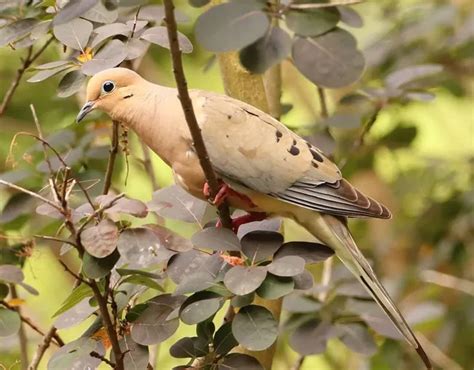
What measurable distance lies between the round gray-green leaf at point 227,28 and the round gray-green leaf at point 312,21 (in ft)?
0.50

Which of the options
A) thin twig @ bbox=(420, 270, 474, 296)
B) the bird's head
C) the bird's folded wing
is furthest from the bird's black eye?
thin twig @ bbox=(420, 270, 474, 296)

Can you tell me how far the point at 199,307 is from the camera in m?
1.28

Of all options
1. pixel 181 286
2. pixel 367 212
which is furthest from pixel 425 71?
pixel 181 286

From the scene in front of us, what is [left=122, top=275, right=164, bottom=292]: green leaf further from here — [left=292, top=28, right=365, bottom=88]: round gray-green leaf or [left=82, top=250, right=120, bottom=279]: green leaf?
[left=292, top=28, right=365, bottom=88]: round gray-green leaf

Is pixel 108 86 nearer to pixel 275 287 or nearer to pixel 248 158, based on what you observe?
pixel 248 158

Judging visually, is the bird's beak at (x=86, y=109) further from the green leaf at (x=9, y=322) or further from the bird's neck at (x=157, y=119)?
the green leaf at (x=9, y=322)

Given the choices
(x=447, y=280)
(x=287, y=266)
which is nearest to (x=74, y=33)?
Result: (x=287, y=266)

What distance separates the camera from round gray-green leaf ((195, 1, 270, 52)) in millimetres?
1308

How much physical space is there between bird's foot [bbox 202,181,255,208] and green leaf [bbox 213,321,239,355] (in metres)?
0.19

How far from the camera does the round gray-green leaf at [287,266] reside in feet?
4.13

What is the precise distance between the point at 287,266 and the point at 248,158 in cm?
30

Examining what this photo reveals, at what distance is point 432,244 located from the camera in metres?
2.76

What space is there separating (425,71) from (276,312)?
27.1 inches

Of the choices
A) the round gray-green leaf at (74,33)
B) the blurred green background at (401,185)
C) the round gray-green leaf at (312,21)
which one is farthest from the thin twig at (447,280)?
the round gray-green leaf at (74,33)
